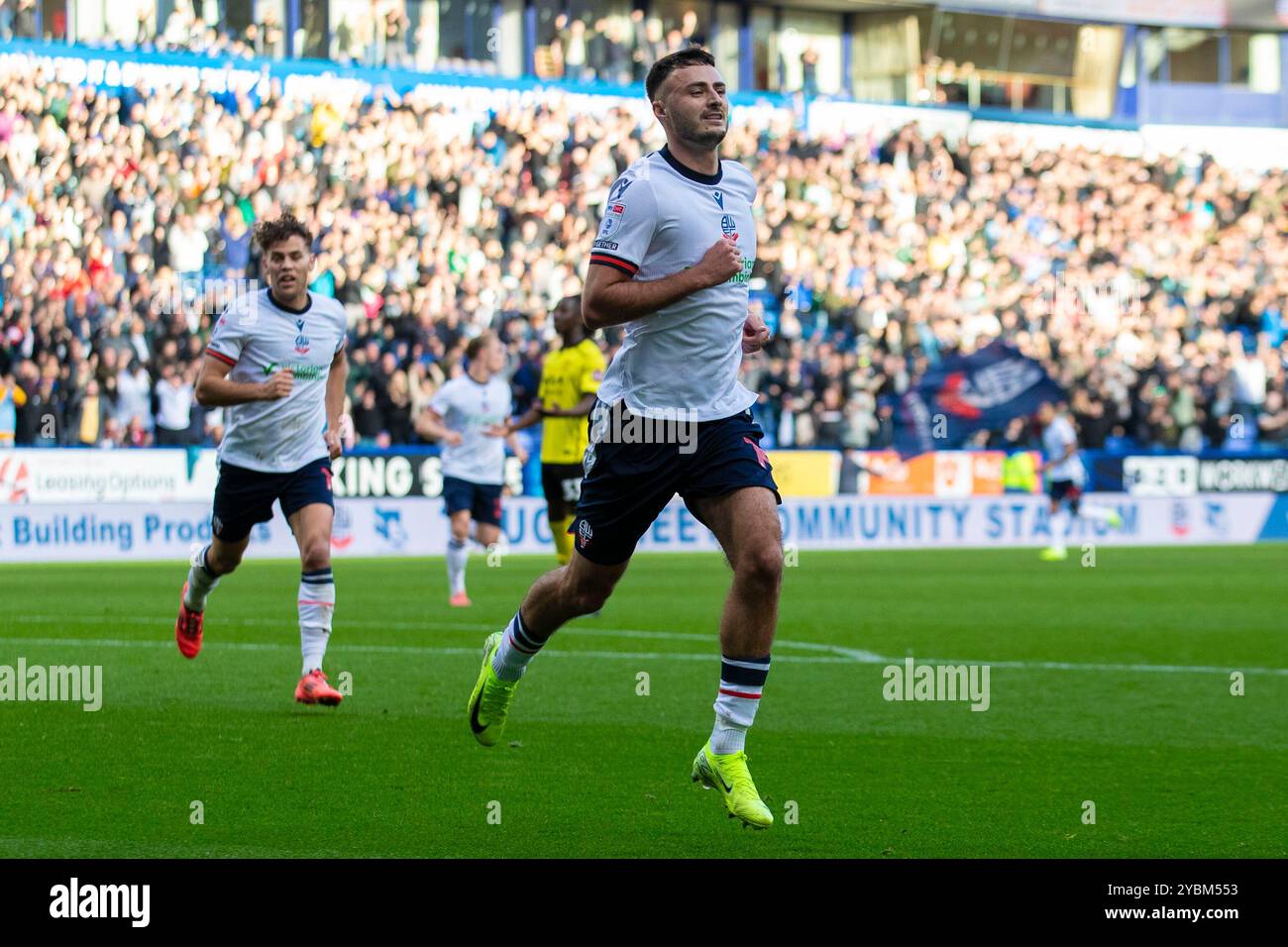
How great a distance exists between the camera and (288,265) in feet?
33.4

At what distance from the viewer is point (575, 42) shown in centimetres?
4275

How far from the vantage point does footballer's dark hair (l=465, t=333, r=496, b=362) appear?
18.0m

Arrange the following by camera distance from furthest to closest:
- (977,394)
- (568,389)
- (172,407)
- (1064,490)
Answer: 1. (977,394)
2. (1064,490)
3. (172,407)
4. (568,389)

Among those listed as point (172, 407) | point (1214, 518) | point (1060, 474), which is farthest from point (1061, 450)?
point (172, 407)

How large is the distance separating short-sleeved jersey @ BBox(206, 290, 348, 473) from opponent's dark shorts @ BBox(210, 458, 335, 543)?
43mm

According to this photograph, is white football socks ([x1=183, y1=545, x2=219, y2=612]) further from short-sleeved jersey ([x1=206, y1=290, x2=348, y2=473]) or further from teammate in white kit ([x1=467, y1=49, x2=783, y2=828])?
teammate in white kit ([x1=467, y1=49, x2=783, y2=828])

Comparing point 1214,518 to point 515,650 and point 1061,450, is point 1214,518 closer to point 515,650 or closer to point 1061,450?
point 1061,450

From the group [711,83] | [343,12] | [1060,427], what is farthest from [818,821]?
[343,12]

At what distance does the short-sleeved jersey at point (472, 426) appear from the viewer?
59.1ft

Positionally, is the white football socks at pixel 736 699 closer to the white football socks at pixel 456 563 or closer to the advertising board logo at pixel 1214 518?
the white football socks at pixel 456 563

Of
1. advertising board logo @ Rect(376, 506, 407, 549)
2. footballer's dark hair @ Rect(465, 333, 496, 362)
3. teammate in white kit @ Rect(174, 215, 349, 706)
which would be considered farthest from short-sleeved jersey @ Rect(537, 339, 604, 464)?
advertising board logo @ Rect(376, 506, 407, 549)

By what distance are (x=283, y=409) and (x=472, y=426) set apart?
745 centimetres
